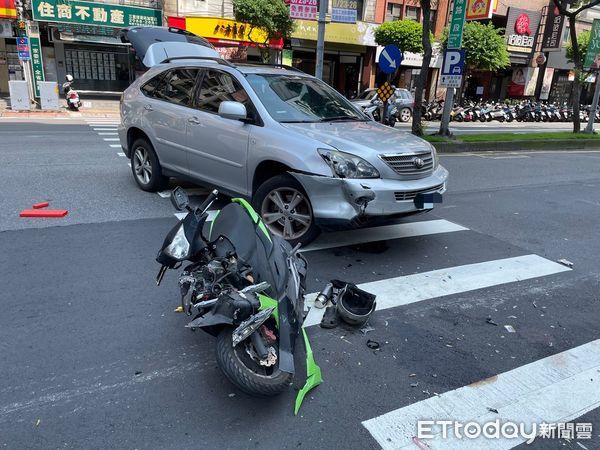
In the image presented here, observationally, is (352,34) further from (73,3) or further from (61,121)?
(61,121)

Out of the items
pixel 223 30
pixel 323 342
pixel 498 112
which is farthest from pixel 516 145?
pixel 223 30

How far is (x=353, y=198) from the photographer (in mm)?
4730

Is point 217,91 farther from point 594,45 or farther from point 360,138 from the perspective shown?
point 594,45

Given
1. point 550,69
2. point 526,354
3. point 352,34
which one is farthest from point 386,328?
point 550,69

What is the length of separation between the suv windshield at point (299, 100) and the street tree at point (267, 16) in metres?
18.1

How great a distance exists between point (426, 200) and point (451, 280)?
925 mm

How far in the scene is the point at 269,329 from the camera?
114 inches

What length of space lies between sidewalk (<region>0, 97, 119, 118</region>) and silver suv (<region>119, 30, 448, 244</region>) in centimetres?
1434

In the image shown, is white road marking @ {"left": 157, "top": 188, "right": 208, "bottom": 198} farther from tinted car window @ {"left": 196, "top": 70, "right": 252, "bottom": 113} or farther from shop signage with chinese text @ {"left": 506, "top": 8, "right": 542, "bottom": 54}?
shop signage with chinese text @ {"left": 506, "top": 8, "right": 542, "bottom": 54}

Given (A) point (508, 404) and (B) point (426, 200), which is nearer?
(A) point (508, 404)

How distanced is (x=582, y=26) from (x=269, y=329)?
46586 mm

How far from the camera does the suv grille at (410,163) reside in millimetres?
4965

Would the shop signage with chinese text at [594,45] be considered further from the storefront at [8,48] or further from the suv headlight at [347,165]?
the storefront at [8,48]

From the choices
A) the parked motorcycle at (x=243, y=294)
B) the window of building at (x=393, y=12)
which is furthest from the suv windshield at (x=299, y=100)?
the window of building at (x=393, y=12)
